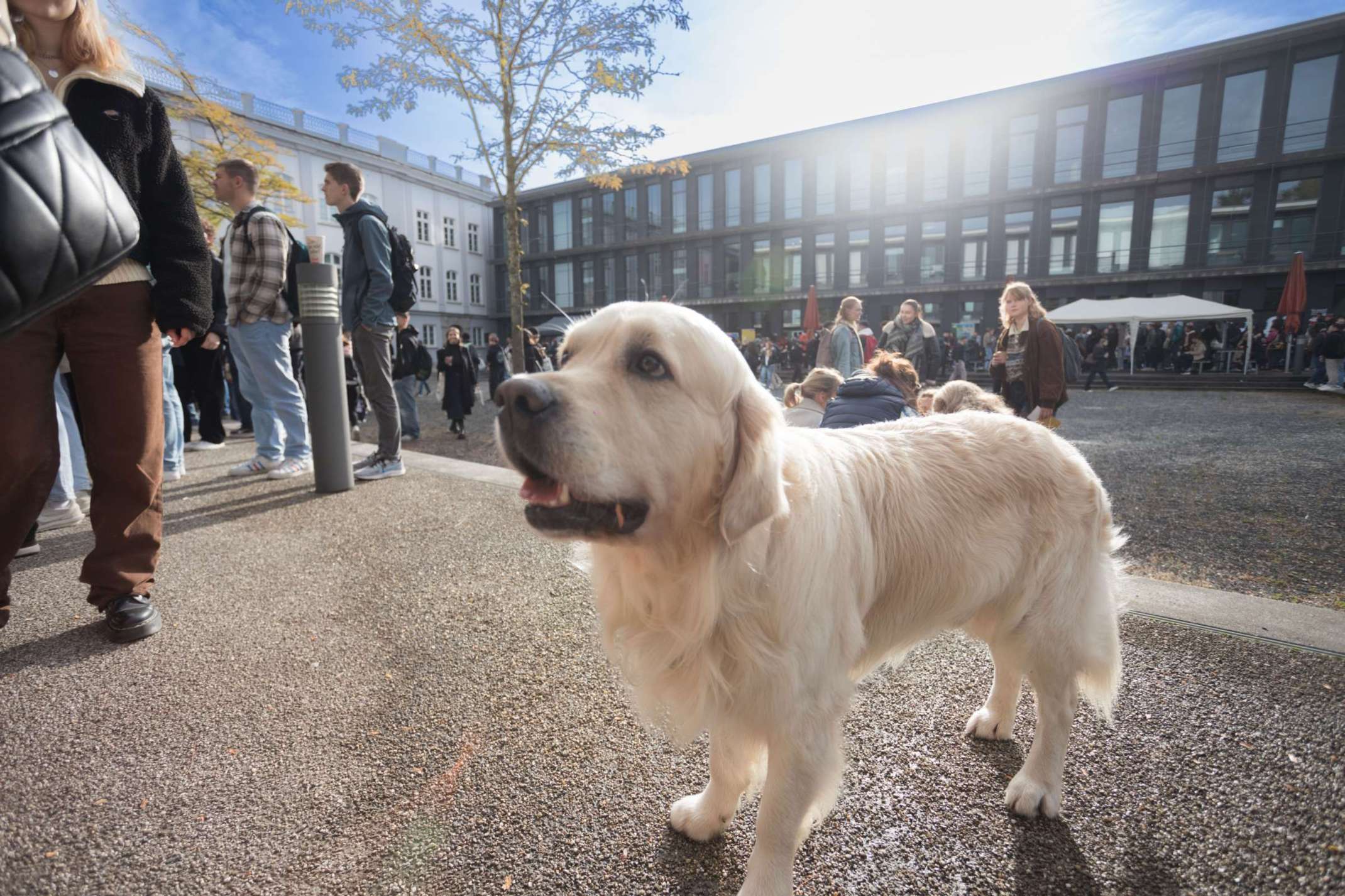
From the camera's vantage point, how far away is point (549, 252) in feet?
140

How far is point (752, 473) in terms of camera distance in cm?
147

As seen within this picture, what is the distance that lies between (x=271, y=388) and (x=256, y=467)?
95 cm

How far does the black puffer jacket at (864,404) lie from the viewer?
3.81 meters

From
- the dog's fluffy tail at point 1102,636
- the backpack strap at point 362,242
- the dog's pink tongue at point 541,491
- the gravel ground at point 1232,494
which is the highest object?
the backpack strap at point 362,242

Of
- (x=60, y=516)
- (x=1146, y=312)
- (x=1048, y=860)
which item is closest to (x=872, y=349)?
(x=1048, y=860)

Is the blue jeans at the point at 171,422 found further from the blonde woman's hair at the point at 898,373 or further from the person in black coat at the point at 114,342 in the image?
the blonde woman's hair at the point at 898,373

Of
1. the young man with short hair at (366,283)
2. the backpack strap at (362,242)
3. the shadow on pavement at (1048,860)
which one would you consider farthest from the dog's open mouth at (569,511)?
the backpack strap at (362,242)

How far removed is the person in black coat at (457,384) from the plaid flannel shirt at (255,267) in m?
4.07

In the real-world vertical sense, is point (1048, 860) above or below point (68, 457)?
below

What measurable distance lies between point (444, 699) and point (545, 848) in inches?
34.2

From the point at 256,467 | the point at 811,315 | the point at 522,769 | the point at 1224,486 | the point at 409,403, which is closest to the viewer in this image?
the point at 522,769

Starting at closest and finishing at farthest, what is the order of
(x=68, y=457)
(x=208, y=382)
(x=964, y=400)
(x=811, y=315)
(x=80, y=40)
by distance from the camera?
(x=80, y=40) → (x=964, y=400) → (x=68, y=457) → (x=208, y=382) → (x=811, y=315)

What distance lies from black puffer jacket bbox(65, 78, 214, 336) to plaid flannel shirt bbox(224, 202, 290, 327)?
8.81ft

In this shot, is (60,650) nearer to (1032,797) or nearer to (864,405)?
(1032,797)
